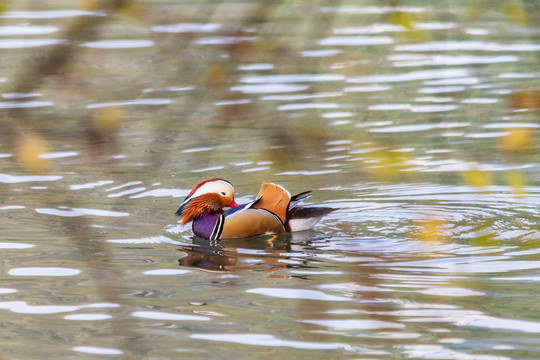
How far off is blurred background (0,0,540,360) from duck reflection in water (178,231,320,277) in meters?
0.03

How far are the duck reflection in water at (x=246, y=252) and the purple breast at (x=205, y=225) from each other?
2.0 inches

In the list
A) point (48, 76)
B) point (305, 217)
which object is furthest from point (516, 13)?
point (305, 217)

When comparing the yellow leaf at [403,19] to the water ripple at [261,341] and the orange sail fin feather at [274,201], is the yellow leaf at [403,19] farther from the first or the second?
the orange sail fin feather at [274,201]

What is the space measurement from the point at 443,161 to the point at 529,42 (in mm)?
6612

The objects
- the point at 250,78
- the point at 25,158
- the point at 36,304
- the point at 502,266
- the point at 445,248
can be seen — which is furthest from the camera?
the point at 250,78

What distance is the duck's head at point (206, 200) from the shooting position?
354 inches

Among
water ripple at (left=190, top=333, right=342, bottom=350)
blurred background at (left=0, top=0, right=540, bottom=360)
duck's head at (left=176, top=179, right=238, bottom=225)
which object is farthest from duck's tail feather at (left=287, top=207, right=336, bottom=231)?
water ripple at (left=190, top=333, right=342, bottom=350)

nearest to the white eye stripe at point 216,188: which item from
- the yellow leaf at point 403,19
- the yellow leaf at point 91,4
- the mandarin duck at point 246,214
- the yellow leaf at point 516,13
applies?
the mandarin duck at point 246,214

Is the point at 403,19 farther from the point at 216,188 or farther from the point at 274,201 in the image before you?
the point at 216,188

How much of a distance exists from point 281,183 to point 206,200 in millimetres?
1348

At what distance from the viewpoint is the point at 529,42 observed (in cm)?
1656

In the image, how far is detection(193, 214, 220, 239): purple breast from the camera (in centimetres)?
879

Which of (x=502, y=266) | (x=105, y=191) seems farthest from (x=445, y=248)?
(x=105, y=191)

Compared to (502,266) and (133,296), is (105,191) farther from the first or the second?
(502,266)
